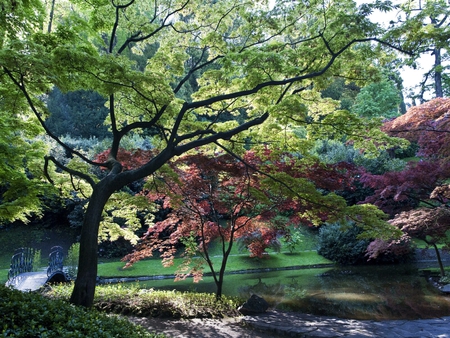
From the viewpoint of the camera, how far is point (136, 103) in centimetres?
636

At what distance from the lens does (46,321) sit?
128 inches

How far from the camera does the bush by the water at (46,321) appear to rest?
2.92m

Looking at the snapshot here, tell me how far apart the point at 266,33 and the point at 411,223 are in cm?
A: 628

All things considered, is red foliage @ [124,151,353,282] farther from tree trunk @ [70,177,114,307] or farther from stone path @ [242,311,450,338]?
stone path @ [242,311,450,338]

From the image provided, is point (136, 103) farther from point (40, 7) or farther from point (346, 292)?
point (346, 292)

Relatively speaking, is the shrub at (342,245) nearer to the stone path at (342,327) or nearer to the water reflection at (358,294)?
the water reflection at (358,294)

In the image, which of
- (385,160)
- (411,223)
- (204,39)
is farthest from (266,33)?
(385,160)

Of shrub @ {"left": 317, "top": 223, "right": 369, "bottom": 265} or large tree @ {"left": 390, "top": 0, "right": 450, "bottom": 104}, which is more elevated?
large tree @ {"left": 390, "top": 0, "right": 450, "bottom": 104}

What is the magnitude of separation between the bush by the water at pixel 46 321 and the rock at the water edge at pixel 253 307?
311cm

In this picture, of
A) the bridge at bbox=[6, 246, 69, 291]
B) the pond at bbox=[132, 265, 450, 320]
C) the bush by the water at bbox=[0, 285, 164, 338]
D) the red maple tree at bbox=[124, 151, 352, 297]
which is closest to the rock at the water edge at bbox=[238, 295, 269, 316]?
the red maple tree at bbox=[124, 151, 352, 297]

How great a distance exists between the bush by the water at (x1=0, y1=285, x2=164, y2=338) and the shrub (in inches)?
489

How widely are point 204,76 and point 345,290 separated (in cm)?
719

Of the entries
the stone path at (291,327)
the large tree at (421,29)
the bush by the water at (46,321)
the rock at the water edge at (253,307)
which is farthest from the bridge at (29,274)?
the large tree at (421,29)

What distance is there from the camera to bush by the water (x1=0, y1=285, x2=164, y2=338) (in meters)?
2.92
